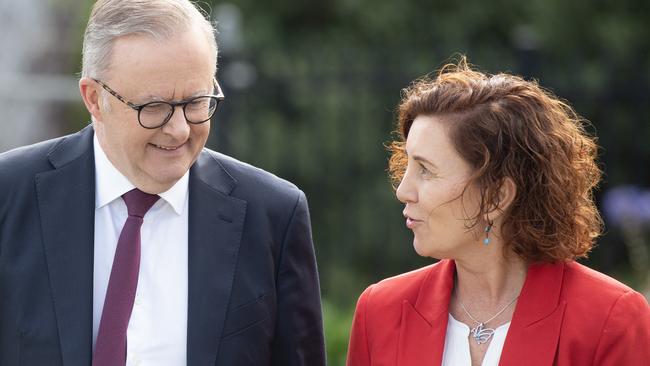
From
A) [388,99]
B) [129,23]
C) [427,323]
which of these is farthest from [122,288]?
[388,99]

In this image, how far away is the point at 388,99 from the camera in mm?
7512

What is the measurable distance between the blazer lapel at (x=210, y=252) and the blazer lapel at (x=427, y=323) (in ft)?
1.62

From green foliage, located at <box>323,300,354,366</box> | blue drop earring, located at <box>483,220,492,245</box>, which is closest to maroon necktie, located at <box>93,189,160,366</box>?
blue drop earring, located at <box>483,220,492,245</box>

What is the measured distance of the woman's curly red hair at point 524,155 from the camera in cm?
307

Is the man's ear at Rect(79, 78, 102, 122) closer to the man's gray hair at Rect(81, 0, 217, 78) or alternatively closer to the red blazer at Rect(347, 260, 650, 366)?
the man's gray hair at Rect(81, 0, 217, 78)

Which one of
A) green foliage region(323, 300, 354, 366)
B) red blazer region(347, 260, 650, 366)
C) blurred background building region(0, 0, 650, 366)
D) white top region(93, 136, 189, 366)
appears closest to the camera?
red blazer region(347, 260, 650, 366)

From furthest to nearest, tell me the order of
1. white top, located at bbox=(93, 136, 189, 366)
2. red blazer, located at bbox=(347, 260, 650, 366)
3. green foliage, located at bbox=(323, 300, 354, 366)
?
green foliage, located at bbox=(323, 300, 354, 366) < white top, located at bbox=(93, 136, 189, 366) < red blazer, located at bbox=(347, 260, 650, 366)

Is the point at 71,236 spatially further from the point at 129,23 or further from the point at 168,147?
the point at 129,23

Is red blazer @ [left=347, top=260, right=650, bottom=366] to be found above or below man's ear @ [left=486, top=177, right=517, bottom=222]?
below

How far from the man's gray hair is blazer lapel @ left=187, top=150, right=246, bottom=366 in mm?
420

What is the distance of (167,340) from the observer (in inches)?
123

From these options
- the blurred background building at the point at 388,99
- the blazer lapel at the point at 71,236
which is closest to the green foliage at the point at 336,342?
the blurred background building at the point at 388,99

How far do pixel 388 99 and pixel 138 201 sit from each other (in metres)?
4.48

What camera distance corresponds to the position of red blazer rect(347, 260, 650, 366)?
9.82 feet
